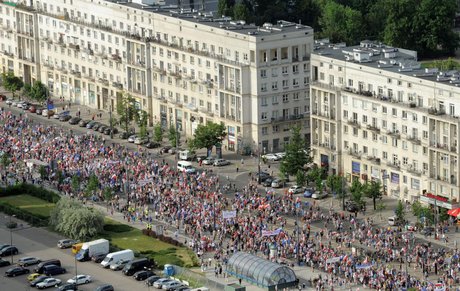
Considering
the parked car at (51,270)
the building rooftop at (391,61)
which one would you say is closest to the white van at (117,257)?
the parked car at (51,270)

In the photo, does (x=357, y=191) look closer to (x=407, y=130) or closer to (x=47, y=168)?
(x=407, y=130)

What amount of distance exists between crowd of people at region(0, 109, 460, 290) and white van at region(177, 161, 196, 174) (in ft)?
4.30

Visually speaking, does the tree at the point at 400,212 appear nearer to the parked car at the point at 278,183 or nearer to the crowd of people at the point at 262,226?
the crowd of people at the point at 262,226

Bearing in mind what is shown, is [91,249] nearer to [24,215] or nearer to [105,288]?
[105,288]

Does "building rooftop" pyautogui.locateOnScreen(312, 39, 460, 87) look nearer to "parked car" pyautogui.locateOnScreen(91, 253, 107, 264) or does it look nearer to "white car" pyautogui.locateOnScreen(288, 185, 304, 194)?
"white car" pyautogui.locateOnScreen(288, 185, 304, 194)

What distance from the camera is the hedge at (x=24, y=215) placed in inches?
7028

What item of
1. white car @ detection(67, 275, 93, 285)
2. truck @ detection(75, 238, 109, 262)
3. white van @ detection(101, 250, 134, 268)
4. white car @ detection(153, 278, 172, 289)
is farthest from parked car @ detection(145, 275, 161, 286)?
truck @ detection(75, 238, 109, 262)

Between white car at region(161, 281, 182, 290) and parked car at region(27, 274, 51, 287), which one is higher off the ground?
white car at region(161, 281, 182, 290)

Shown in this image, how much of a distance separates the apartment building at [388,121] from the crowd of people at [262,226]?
9.71 m

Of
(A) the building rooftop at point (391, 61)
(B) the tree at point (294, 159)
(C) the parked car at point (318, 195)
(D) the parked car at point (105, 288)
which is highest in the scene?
(A) the building rooftop at point (391, 61)

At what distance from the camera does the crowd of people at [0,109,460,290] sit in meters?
157

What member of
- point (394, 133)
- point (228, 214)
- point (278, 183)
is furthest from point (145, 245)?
point (394, 133)

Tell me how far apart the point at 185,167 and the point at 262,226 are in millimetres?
27308

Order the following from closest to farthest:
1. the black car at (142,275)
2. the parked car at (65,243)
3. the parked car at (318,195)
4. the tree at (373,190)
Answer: the black car at (142,275)
the parked car at (65,243)
the tree at (373,190)
the parked car at (318,195)
